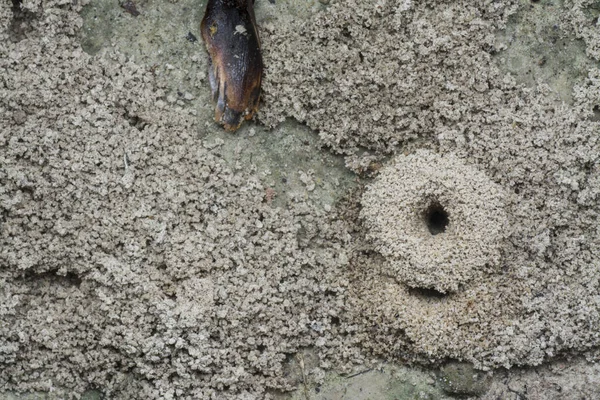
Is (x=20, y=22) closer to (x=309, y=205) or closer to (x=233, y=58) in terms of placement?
A: (x=233, y=58)

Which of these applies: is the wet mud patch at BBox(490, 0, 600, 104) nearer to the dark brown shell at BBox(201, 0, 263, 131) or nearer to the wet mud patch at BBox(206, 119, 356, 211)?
the wet mud patch at BBox(206, 119, 356, 211)

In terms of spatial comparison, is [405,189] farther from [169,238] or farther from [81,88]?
[81,88]

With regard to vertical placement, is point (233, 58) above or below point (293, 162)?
above

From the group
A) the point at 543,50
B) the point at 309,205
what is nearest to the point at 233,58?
the point at 309,205

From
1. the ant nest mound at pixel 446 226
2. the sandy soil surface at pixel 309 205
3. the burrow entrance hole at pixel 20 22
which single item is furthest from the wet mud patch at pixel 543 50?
the burrow entrance hole at pixel 20 22

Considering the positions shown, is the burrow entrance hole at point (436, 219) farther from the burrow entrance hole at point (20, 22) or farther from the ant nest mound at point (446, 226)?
the burrow entrance hole at point (20, 22)
